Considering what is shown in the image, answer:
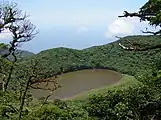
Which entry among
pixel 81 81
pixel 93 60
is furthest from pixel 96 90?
pixel 93 60

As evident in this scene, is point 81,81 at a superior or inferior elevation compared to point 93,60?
inferior

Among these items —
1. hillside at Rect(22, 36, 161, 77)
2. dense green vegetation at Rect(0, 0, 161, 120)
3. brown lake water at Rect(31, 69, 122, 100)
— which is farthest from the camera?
hillside at Rect(22, 36, 161, 77)

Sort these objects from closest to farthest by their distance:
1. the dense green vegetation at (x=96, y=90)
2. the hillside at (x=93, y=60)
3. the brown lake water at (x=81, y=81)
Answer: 1. the dense green vegetation at (x=96, y=90)
2. the brown lake water at (x=81, y=81)
3. the hillside at (x=93, y=60)

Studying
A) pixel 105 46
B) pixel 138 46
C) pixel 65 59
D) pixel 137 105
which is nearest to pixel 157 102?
pixel 137 105

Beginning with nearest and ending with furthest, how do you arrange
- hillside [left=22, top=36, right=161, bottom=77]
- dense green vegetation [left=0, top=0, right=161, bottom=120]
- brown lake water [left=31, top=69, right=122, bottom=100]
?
1. dense green vegetation [left=0, top=0, right=161, bottom=120]
2. brown lake water [left=31, top=69, right=122, bottom=100]
3. hillside [left=22, top=36, right=161, bottom=77]

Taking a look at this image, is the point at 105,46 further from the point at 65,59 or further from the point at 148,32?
the point at 148,32

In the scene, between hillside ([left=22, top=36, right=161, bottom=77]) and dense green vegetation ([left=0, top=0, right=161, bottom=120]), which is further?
hillside ([left=22, top=36, right=161, bottom=77])

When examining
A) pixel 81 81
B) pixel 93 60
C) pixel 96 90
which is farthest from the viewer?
pixel 93 60

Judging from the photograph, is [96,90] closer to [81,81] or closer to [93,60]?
[81,81]
